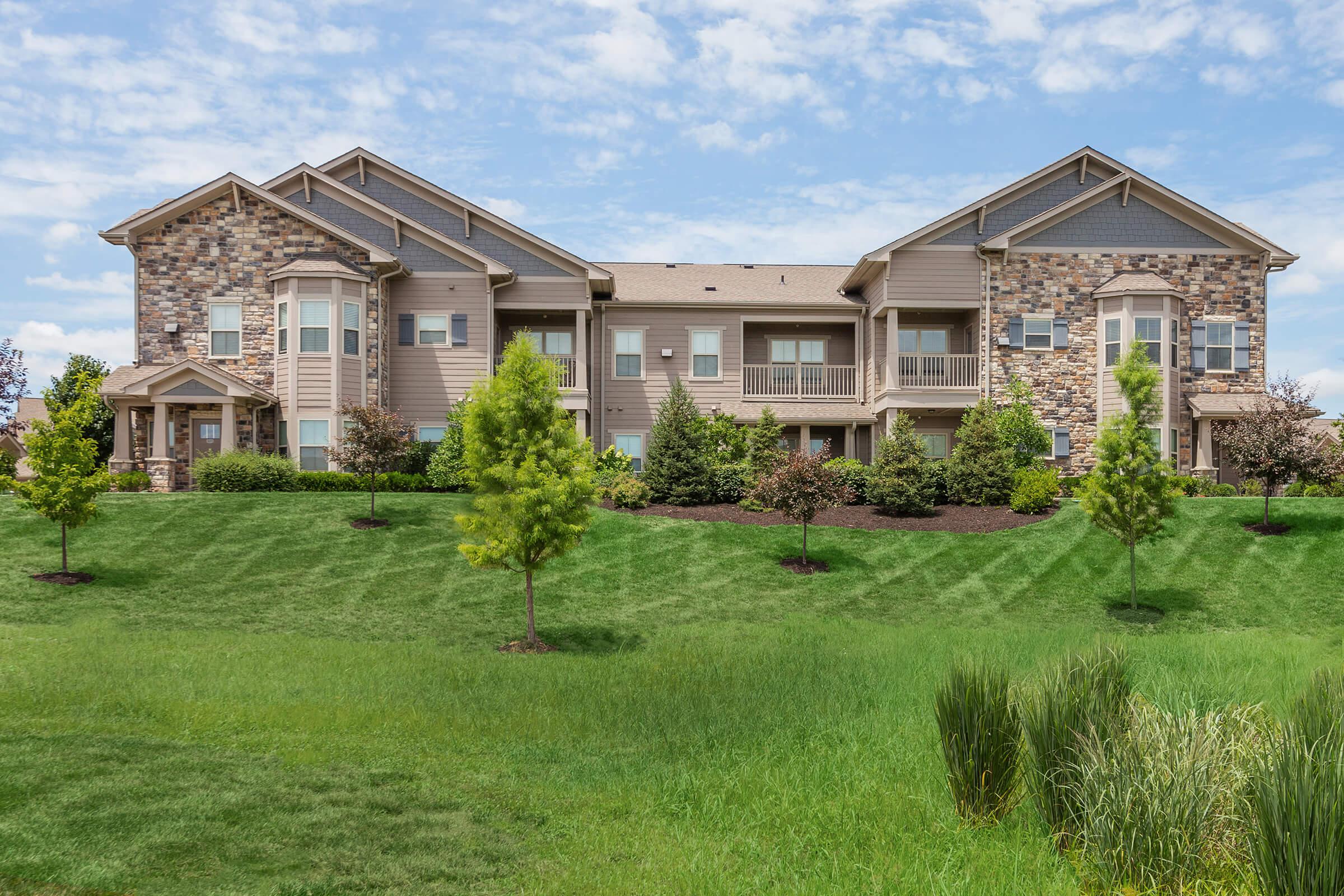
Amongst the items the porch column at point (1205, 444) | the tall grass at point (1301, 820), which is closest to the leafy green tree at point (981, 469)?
the porch column at point (1205, 444)

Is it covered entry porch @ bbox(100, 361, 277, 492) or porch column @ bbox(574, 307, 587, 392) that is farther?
porch column @ bbox(574, 307, 587, 392)

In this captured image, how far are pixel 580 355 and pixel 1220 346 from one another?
2061 centimetres

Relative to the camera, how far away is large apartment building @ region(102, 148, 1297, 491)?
88.3 feet

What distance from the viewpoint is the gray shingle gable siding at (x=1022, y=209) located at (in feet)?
97.1

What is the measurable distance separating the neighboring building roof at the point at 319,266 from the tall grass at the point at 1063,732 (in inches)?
964

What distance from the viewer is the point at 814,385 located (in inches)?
1249

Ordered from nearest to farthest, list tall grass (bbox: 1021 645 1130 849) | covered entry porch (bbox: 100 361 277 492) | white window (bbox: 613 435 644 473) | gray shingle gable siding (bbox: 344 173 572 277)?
tall grass (bbox: 1021 645 1130 849) → covered entry porch (bbox: 100 361 277 492) → gray shingle gable siding (bbox: 344 173 572 277) → white window (bbox: 613 435 644 473)

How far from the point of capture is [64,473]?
Result: 57.4 ft

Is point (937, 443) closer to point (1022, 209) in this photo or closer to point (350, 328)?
point (1022, 209)

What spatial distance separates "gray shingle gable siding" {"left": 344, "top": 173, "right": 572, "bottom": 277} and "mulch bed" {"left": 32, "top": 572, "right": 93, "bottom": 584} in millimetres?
16172

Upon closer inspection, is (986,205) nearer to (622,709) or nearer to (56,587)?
(622,709)

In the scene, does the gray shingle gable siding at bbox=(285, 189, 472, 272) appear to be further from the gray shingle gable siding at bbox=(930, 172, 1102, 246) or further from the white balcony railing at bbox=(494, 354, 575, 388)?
the gray shingle gable siding at bbox=(930, 172, 1102, 246)

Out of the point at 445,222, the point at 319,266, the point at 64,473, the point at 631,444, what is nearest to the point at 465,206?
the point at 445,222

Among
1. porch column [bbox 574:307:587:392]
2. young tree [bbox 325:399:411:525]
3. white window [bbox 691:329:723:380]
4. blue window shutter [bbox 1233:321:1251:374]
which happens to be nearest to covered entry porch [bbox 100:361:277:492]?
young tree [bbox 325:399:411:525]
